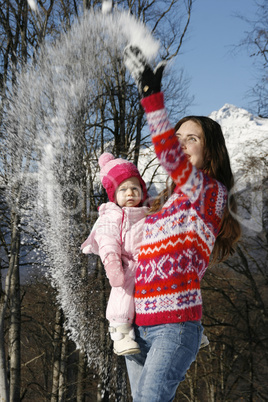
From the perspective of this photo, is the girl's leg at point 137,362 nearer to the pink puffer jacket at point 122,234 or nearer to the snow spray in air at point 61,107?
the pink puffer jacket at point 122,234

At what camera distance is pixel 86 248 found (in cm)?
190

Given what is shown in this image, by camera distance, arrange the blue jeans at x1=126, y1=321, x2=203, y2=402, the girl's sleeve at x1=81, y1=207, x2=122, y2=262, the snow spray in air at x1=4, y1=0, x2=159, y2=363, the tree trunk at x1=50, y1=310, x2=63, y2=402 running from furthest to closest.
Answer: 1. the tree trunk at x1=50, y1=310, x2=63, y2=402
2. the snow spray in air at x1=4, y1=0, x2=159, y2=363
3. the girl's sleeve at x1=81, y1=207, x2=122, y2=262
4. the blue jeans at x1=126, y1=321, x2=203, y2=402

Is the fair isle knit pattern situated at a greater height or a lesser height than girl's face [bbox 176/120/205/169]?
lesser

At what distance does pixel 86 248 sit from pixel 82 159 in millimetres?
5498

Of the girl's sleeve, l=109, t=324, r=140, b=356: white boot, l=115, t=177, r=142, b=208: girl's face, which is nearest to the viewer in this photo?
l=109, t=324, r=140, b=356: white boot

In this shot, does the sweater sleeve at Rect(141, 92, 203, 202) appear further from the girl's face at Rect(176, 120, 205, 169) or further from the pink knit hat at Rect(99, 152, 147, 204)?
the pink knit hat at Rect(99, 152, 147, 204)

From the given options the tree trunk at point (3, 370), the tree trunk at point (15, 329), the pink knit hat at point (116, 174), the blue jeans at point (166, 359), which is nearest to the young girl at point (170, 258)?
the blue jeans at point (166, 359)

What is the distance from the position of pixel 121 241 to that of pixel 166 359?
0.50 metres

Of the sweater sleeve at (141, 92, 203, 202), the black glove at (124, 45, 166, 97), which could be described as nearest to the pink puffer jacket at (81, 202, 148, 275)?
the sweater sleeve at (141, 92, 203, 202)

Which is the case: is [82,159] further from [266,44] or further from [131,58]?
[131,58]

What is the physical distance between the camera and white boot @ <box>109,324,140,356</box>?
60.2 inches

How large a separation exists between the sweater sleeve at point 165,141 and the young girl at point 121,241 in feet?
1.10

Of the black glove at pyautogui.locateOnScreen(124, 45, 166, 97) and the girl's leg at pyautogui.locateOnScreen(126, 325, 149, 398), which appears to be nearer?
the black glove at pyautogui.locateOnScreen(124, 45, 166, 97)

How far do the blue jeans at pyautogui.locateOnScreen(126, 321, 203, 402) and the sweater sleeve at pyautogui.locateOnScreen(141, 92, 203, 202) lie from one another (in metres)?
0.51
